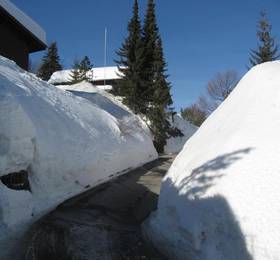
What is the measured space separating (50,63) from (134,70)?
23.0 m

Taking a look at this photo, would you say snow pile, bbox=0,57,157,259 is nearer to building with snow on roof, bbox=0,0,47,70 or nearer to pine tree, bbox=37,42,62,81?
building with snow on roof, bbox=0,0,47,70

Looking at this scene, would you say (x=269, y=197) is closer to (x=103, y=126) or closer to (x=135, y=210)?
(x=135, y=210)

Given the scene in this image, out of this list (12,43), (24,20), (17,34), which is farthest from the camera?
(17,34)

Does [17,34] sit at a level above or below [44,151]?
above

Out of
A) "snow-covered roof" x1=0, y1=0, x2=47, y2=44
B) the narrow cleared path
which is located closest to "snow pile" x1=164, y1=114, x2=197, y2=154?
"snow-covered roof" x1=0, y1=0, x2=47, y2=44

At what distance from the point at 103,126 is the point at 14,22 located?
7.15m

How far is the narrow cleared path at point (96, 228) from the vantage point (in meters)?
5.85

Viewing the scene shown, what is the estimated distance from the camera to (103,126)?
579 inches

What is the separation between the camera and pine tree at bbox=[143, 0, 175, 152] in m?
23.5

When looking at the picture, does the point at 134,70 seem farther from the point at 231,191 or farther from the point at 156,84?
the point at 231,191

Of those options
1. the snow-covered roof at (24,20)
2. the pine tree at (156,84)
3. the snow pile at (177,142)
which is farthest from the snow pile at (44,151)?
the snow pile at (177,142)

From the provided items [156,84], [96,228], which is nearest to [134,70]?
[156,84]

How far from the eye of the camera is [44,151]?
8.75 m

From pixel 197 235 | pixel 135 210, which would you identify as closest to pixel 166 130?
pixel 135 210
